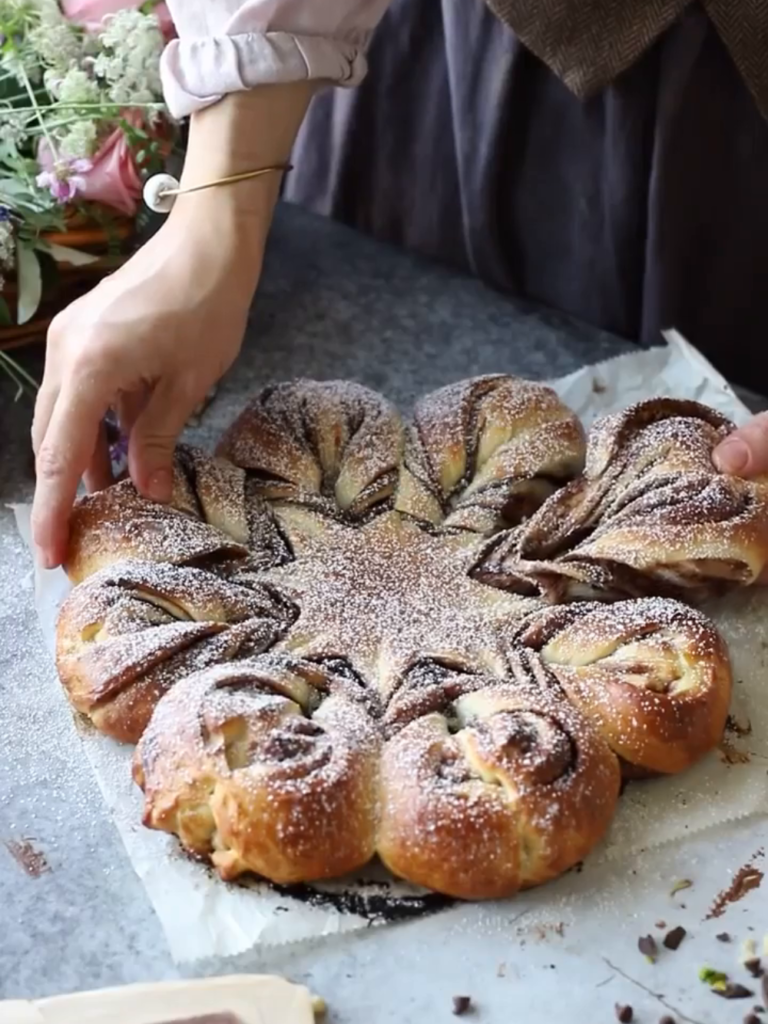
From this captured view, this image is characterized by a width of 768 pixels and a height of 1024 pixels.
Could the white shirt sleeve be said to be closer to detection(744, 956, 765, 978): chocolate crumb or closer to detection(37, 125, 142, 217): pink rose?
detection(37, 125, 142, 217): pink rose

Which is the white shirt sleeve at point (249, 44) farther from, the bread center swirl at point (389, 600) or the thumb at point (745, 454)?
the thumb at point (745, 454)

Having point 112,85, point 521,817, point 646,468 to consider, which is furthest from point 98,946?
point 112,85

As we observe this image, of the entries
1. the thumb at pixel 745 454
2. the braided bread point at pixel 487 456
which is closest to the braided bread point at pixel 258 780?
the braided bread point at pixel 487 456

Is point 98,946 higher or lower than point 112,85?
lower

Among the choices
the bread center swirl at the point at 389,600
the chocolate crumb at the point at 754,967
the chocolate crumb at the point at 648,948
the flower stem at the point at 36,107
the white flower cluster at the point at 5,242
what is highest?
the flower stem at the point at 36,107

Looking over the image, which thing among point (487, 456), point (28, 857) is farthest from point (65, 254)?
point (28, 857)

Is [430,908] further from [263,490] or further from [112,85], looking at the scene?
[112,85]
